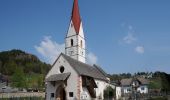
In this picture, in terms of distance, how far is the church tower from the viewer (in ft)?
193

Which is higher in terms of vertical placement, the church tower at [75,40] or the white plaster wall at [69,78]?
the church tower at [75,40]

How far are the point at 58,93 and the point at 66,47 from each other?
19.7 meters

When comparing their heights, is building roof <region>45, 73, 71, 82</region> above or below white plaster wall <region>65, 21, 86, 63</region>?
below

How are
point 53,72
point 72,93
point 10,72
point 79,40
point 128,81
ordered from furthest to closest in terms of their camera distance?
1. point 10,72
2. point 128,81
3. point 79,40
4. point 53,72
5. point 72,93

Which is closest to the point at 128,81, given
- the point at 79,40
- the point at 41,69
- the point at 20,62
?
the point at 79,40

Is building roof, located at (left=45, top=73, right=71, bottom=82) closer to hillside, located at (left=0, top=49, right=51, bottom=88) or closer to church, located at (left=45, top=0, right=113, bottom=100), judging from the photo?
church, located at (left=45, top=0, right=113, bottom=100)

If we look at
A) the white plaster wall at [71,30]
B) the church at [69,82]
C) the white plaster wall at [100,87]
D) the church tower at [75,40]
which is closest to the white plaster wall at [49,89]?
the church at [69,82]

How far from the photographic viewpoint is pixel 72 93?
40.5 m

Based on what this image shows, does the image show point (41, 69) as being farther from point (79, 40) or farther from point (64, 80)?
point (64, 80)

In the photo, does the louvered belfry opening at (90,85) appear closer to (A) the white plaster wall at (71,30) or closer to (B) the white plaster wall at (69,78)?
(B) the white plaster wall at (69,78)

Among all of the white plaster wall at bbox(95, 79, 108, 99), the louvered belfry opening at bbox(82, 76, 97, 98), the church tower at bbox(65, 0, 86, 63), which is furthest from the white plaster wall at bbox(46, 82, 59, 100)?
the church tower at bbox(65, 0, 86, 63)

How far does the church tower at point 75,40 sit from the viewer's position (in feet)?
193

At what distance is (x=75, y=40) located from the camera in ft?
194

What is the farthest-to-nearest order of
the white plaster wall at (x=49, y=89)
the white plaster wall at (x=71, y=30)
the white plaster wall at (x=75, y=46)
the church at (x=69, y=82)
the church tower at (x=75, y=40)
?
the white plaster wall at (x=71, y=30)
the church tower at (x=75, y=40)
the white plaster wall at (x=75, y=46)
the white plaster wall at (x=49, y=89)
the church at (x=69, y=82)
